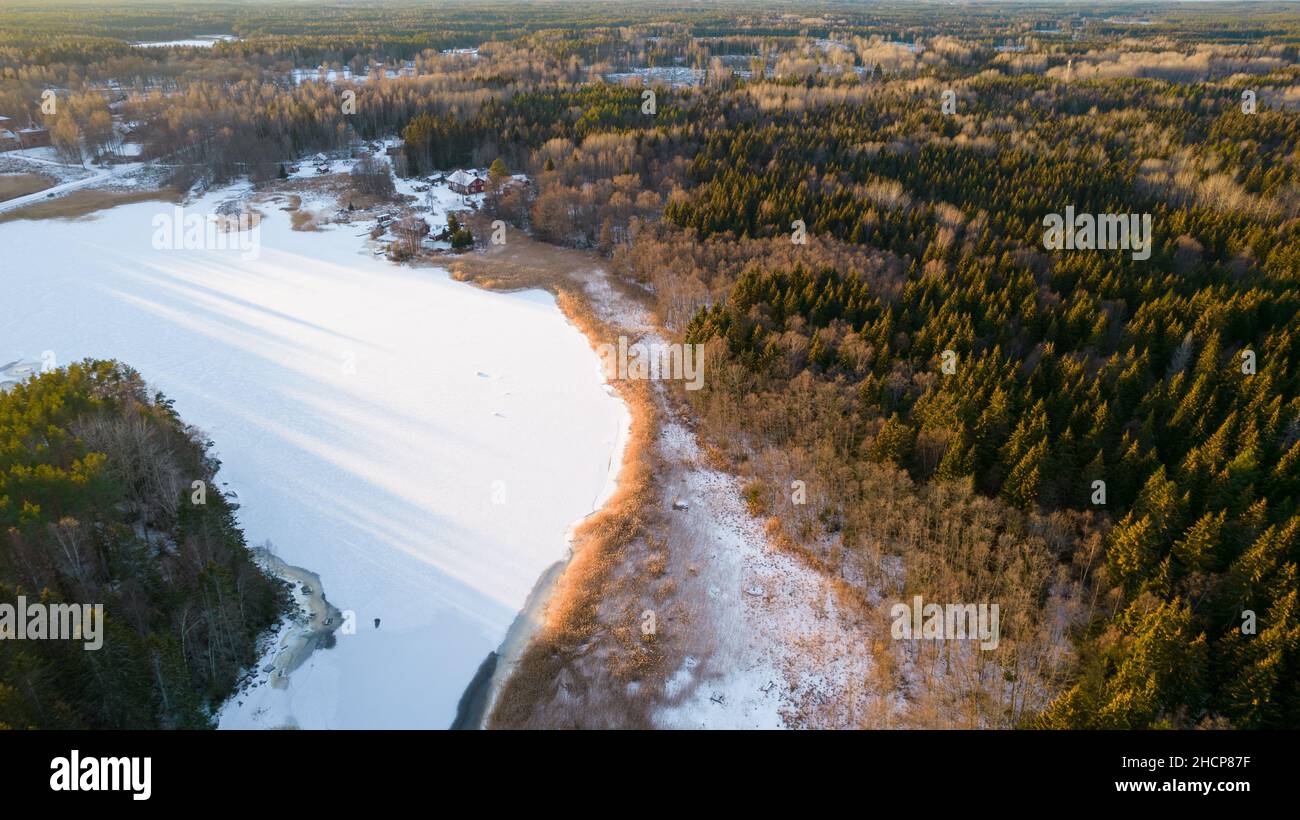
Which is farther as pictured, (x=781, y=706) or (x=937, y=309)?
(x=937, y=309)

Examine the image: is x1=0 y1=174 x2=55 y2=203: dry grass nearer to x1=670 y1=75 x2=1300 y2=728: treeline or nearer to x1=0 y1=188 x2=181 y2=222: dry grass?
x1=0 y1=188 x2=181 y2=222: dry grass

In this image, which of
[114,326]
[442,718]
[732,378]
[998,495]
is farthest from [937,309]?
[114,326]

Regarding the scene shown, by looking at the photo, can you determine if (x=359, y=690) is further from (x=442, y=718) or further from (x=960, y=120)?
(x=960, y=120)

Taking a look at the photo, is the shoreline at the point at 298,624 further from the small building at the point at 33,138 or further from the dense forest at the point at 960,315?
the small building at the point at 33,138

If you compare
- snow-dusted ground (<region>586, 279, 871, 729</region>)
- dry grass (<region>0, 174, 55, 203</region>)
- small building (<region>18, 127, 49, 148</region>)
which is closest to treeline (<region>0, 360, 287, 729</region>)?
snow-dusted ground (<region>586, 279, 871, 729</region>)

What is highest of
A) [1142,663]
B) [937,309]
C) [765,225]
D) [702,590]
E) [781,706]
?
[765,225]

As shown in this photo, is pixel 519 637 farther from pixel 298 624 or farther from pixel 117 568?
pixel 117 568

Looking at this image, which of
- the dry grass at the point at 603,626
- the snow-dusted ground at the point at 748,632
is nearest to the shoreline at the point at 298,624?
the dry grass at the point at 603,626
